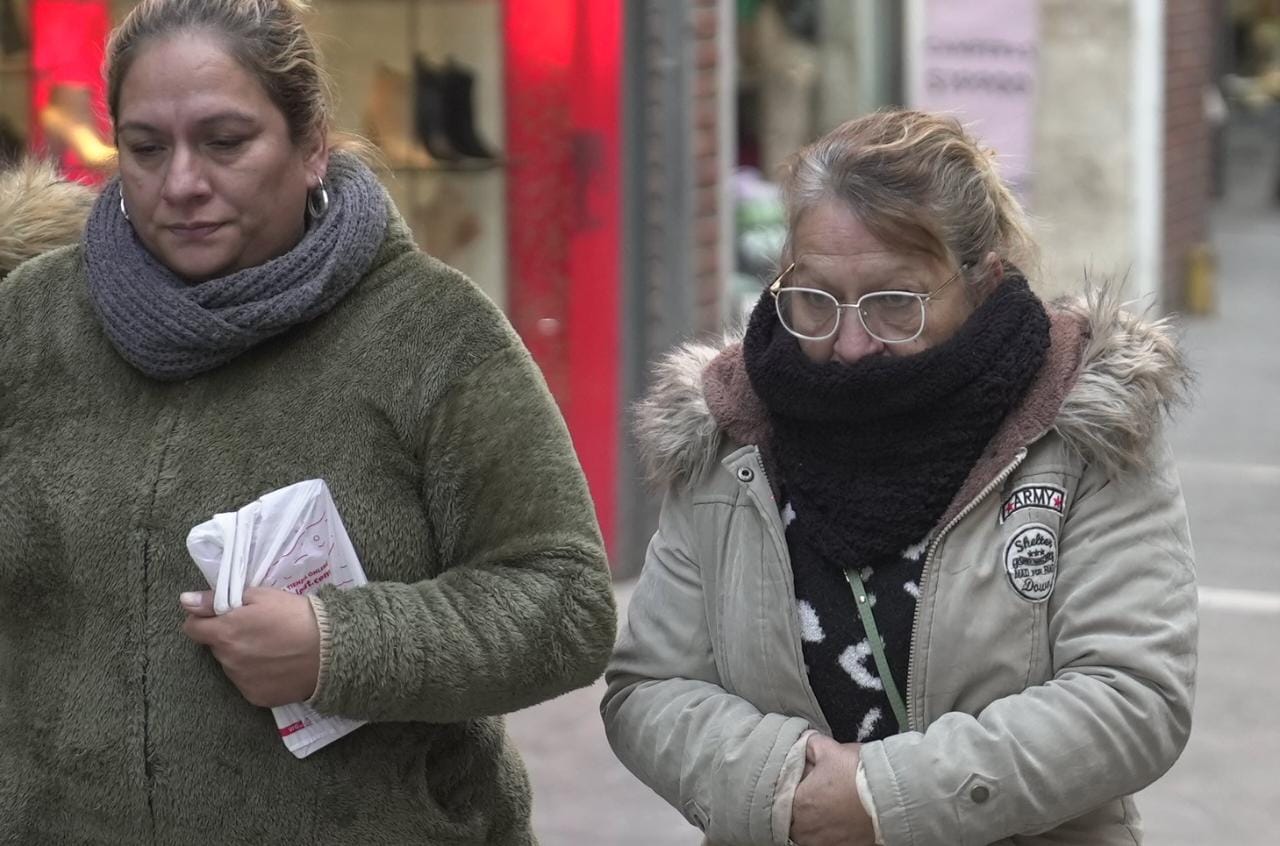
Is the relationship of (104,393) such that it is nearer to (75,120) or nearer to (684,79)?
(75,120)

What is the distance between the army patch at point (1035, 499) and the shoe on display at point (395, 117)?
14.6 feet

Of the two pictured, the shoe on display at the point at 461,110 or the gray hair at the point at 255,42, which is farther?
the shoe on display at the point at 461,110

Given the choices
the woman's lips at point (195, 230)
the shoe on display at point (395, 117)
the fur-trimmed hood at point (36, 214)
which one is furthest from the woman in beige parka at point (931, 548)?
the shoe on display at point (395, 117)

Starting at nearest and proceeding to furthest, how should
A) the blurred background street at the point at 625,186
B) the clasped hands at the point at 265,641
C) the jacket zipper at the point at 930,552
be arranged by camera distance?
the clasped hands at the point at 265,641, the jacket zipper at the point at 930,552, the blurred background street at the point at 625,186

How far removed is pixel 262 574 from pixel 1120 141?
10313 millimetres

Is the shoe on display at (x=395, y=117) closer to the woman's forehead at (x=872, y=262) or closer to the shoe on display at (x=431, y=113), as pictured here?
the shoe on display at (x=431, y=113)

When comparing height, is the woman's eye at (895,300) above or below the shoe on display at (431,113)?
above

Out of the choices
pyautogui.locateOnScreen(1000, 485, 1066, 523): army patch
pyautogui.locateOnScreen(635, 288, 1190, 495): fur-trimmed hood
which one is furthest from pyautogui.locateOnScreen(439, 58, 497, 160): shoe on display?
pyautogui.locateOnScreen(1000, 485, 1066, 523): army patch

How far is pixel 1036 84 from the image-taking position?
11773mm

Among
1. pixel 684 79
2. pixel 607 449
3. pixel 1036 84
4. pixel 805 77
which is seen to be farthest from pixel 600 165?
pixel 1036 84

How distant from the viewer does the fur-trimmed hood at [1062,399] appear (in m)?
2.36

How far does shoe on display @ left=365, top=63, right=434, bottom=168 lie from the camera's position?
6.59 metres

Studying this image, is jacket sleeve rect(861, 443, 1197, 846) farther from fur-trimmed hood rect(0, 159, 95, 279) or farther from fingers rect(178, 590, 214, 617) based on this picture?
fur-trimmed hood rect(0, 159, 95, 279)

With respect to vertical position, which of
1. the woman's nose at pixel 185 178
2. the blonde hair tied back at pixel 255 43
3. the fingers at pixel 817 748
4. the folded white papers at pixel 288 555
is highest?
the blonde hair tied back at pixel 255 43
